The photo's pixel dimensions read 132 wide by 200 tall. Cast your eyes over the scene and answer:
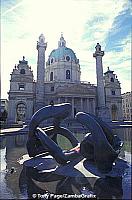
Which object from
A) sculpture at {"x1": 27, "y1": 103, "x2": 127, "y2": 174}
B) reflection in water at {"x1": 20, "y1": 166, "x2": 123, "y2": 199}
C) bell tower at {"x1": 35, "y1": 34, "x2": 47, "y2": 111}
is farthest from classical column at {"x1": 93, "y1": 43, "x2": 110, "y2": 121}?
reflection in water at {"x1": 20, "y1": 166, "x2": 123, "y2": 199}

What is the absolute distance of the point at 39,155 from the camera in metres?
13.7

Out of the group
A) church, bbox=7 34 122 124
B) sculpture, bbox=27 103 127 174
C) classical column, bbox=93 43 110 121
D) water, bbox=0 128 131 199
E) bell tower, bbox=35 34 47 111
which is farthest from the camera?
classical column, bbox=93 43 110 121

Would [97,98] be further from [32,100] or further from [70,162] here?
[70,162]

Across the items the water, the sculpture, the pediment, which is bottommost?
the water

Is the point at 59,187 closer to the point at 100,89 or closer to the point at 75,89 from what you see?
the point at 75,89

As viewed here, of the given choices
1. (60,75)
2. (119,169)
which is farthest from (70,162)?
(60,75)

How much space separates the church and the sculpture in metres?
40.8

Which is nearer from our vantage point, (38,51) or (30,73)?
(38,51)

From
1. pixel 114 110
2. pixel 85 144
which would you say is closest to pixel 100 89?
pixel 114 110

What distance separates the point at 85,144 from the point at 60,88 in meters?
51.6

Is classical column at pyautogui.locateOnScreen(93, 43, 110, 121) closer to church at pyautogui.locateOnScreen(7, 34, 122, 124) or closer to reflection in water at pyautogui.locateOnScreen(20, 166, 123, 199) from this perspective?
church at pyautogui.locateOnScreen(7, 34, 122, 124)

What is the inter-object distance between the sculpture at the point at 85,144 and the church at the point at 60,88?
40.8m

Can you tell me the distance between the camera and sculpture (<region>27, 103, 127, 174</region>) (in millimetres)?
9905

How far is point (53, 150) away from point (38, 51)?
5075cm
